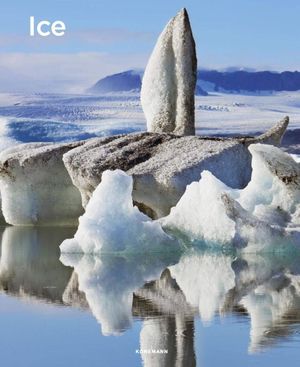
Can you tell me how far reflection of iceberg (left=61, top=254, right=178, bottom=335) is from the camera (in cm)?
630

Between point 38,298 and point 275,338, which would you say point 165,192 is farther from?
point 275,338

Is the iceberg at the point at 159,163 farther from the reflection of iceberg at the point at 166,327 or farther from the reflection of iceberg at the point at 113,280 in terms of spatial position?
the reflection of iceberg at the point at 166,327

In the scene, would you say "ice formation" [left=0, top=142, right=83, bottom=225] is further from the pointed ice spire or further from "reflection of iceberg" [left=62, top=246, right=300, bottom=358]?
"reflection of iceberg" [left=62, top=246, right=300, bottom=358]

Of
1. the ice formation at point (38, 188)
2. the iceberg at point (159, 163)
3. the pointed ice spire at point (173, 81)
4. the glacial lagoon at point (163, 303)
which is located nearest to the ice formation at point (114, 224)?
the glacial lagoon at point (163, 303)

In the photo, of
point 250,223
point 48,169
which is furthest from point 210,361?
point 48,169

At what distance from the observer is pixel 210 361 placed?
5.04 metres

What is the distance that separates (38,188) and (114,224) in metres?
3.98

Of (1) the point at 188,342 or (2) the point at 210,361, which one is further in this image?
(1) the point at 188,342

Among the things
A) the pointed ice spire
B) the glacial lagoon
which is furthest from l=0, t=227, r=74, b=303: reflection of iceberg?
the pointed ice spire

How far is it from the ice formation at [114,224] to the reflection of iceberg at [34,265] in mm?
330

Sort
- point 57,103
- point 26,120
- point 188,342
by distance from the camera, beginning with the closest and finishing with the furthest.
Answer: point 188,342, point 26,120, point 57,103

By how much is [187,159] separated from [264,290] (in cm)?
460

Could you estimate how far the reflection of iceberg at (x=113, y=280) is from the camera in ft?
20.7

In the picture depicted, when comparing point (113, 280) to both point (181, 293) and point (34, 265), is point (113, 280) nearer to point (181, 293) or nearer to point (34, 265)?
point (181, 293)
